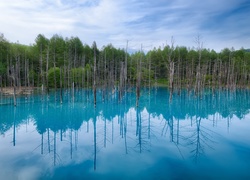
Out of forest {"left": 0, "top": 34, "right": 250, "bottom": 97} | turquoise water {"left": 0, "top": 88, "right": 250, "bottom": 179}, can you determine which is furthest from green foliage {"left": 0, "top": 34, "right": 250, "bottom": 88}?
turquoise water {"left": 0, "top": 88, "right": 250, "bottom": 179}

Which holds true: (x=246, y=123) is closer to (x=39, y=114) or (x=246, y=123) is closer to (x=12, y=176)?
(x=12, y=176)

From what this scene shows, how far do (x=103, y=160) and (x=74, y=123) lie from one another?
821 cm

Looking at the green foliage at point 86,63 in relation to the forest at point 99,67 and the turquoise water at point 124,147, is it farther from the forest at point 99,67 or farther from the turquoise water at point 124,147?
the turquoise water at point 124,147

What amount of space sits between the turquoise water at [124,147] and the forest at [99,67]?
12.4 metres

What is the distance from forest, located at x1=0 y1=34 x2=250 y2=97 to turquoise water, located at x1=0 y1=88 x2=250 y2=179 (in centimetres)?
1235

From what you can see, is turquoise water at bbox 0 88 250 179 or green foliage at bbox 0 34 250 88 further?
green foliage at bbox 0 34 250 88

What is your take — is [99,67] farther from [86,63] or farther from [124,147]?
[124,147]

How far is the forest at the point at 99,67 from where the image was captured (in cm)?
3316

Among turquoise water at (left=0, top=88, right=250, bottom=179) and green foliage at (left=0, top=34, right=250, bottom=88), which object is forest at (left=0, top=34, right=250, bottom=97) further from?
turquoise water at (left=0, top=88, right=250, bottom=179)

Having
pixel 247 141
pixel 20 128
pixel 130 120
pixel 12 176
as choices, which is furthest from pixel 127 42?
pixel 12 176

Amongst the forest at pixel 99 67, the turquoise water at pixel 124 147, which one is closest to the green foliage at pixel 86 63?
the forest at pixel 99 67

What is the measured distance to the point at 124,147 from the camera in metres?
10.6

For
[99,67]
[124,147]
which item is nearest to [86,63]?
[99,67]

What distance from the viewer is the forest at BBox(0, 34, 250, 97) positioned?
33.2 m
